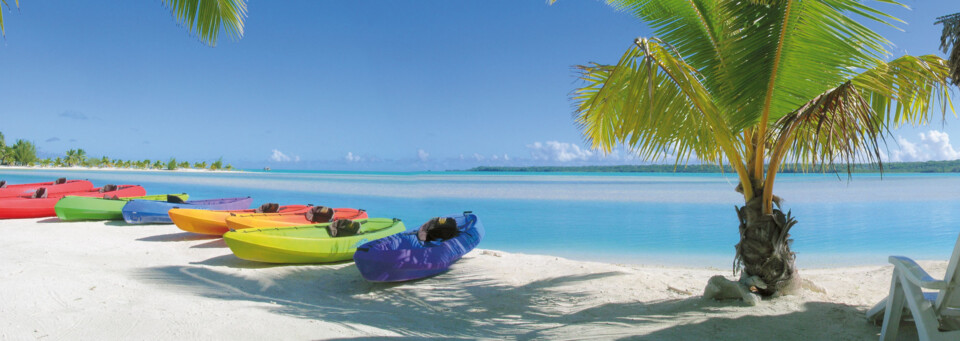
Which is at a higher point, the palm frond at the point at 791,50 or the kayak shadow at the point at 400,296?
the palm frond at the point at 791,50

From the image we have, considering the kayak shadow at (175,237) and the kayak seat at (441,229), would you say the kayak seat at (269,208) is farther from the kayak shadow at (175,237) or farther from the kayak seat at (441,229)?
the kayak seat at (441,229)

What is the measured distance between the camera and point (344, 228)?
7.07 metres

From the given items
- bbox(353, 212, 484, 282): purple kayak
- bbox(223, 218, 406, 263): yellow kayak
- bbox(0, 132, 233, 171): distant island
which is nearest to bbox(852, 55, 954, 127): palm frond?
bbox(353, 212, 484, 282): purple kayak

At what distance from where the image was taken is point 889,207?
61.6ft

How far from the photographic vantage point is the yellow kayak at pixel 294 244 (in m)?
6.13

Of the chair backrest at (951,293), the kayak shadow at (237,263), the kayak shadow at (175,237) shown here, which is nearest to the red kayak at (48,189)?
the kayak shadow at (175,237)

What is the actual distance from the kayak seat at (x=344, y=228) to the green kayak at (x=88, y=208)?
21.3 ft

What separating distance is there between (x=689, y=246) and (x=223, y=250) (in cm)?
936

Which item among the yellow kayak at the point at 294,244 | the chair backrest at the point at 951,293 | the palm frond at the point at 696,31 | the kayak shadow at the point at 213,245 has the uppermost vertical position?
the palm frond at the point at 696,31

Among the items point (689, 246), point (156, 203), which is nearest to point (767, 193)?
point (689, 246)

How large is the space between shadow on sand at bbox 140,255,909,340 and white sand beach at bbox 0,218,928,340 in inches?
0.6

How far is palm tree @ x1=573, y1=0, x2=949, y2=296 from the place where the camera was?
324 cm

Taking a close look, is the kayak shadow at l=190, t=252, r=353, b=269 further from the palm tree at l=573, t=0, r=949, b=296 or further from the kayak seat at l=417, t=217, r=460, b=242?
the palm tree at l=573, t=0, r=949, b=296

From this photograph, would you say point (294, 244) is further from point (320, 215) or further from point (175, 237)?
point (175, 237)
